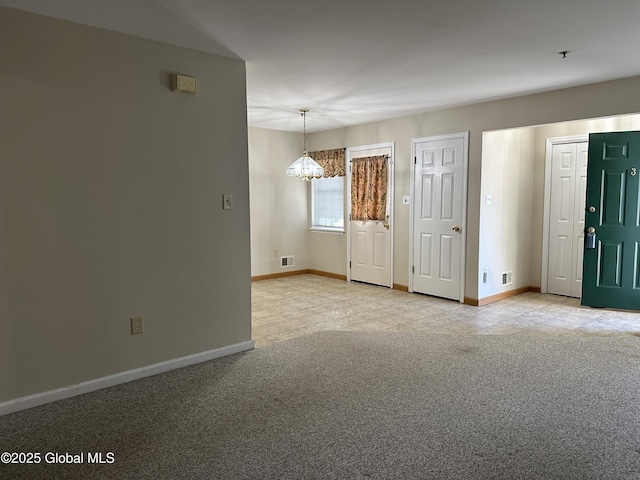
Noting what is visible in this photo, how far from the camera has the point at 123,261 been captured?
9.69 ft

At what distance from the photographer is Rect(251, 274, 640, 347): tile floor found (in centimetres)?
426

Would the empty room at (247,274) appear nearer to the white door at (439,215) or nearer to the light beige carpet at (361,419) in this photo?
the light beige carpet at (361,419)

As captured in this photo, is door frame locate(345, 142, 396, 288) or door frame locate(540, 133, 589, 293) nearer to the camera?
door frame locate(540, 133, 589, 293)

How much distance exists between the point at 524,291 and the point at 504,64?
3.47m

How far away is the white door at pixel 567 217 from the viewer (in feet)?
18.1

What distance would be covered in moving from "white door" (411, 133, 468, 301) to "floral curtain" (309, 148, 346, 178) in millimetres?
1392

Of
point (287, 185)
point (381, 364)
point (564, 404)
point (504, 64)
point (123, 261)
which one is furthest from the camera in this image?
point (287, 185)

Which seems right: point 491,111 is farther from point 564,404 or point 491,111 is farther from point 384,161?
point 564,404

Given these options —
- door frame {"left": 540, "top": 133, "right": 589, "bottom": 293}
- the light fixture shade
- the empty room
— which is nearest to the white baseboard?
the empty room

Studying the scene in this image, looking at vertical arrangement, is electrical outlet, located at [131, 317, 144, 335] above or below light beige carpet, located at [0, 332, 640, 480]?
above

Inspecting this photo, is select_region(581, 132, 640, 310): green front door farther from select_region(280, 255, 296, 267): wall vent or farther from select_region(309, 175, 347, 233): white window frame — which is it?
select_region(280, 255, 296, 267): wall vent

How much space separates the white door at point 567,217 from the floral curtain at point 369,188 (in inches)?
88.5

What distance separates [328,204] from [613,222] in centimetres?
399

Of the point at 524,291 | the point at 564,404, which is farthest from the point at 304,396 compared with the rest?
the point at 524,291
